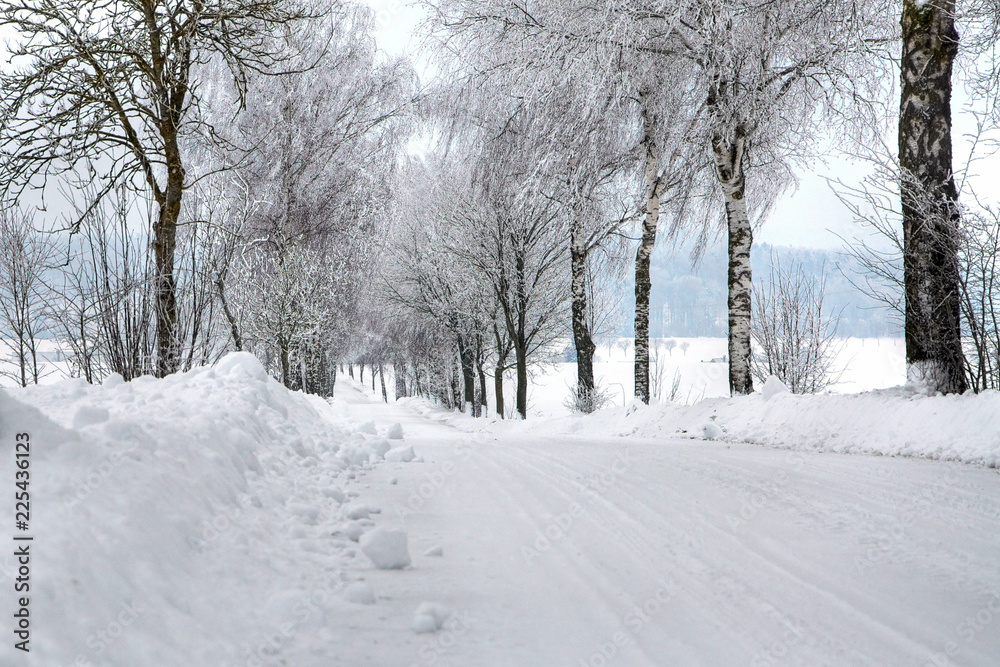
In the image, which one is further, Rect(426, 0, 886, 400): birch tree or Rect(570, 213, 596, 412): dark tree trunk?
Rect(570, 213, 596, 412): dark tree trunk

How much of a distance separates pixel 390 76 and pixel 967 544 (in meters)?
18.1

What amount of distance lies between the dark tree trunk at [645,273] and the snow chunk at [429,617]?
31.7 ft

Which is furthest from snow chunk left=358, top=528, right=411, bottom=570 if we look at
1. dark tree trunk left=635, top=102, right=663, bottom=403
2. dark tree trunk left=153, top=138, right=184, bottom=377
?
dark tree trunk left=635, top=102, right=663, bottom=403

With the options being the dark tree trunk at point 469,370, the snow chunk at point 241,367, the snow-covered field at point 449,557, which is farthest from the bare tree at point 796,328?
the snow chunk at point 241,367

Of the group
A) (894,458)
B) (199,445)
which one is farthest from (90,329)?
(894,458)

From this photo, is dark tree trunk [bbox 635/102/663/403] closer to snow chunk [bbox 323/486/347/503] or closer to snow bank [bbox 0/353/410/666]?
snow chunk [bbox 323/486/347/503]

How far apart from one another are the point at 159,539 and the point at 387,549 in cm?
83

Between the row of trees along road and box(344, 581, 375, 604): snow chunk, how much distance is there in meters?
4.48

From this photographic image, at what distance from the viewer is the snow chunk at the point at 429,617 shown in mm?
1874

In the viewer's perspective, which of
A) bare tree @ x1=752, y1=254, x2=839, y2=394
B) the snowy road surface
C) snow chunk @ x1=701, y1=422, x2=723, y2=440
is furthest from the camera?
bare tree @ x1=752, y1=254, x2=839, y2=394

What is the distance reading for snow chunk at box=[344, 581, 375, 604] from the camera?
2.07 metres

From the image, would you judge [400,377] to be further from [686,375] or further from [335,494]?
[335,494]

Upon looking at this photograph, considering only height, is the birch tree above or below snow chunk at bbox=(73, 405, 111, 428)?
above

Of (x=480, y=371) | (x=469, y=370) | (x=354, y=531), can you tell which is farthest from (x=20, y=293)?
(x=469, y=370)
